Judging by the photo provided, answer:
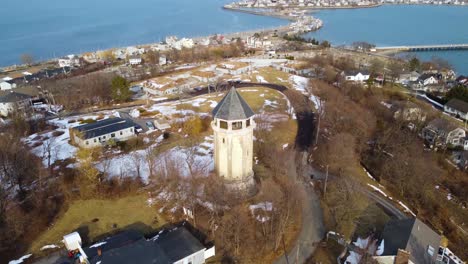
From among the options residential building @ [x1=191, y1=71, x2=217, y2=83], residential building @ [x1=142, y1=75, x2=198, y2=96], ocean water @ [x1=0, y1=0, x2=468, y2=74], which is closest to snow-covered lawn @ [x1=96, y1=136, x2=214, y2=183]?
residential building @ [x1=142, y1=75, x2=198, y2=96]

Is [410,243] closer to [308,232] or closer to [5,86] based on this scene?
[308,232]

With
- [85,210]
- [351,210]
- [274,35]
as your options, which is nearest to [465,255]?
[351,210]

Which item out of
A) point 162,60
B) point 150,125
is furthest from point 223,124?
point 162,60

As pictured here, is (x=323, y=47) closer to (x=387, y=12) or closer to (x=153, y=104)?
(x=153, y=104)

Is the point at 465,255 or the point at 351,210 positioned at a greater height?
the point at 351,210

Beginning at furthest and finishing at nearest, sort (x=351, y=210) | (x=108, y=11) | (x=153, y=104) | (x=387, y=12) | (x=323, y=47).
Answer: (x=108, y=11) < (x=387, y=12) < (x=323, y=47) < (x=153, y=104) < (x=351, y=210)

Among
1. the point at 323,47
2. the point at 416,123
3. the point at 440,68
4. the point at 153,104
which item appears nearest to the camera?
the point at 416,123
